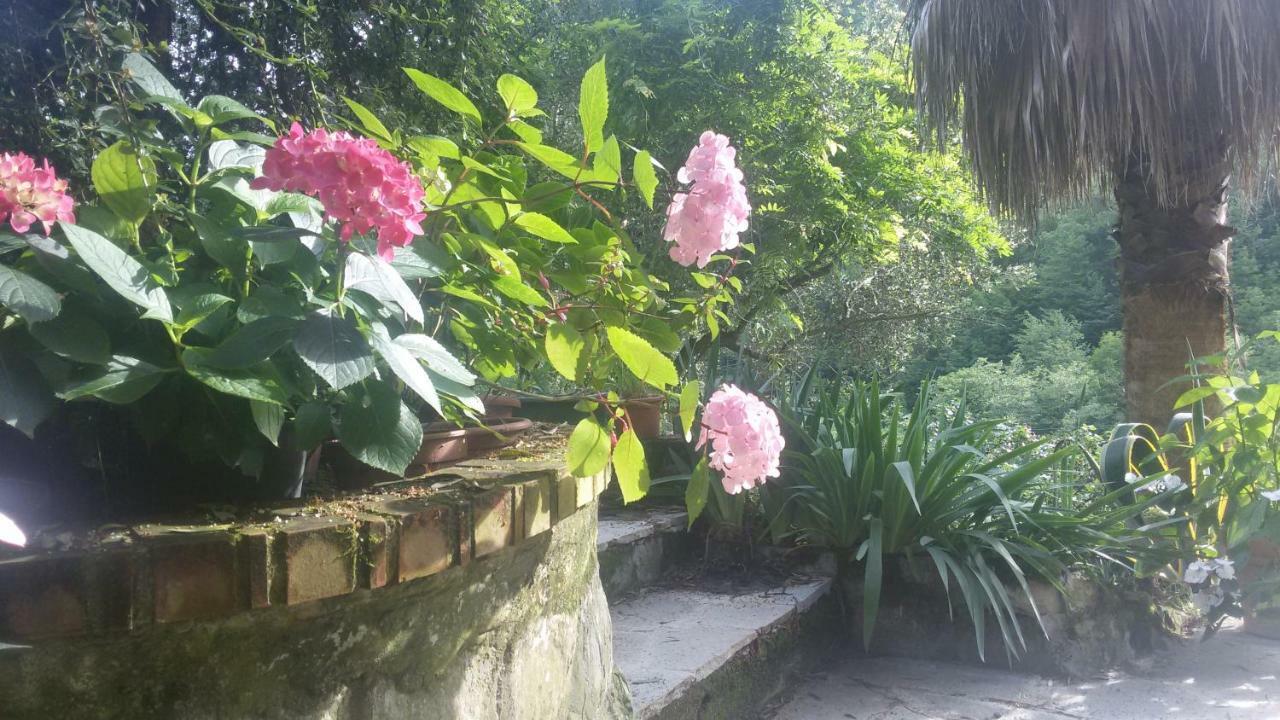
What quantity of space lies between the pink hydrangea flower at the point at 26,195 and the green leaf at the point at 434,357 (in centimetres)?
36

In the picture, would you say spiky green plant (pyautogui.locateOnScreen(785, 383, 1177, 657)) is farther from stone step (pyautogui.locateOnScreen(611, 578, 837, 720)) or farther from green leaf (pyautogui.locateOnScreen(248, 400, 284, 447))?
green leaf (pyautogui.locateOnScreen(248, 400, 284, 447))

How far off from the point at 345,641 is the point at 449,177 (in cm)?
68

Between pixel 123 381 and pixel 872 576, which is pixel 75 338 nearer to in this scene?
pixel 123 381

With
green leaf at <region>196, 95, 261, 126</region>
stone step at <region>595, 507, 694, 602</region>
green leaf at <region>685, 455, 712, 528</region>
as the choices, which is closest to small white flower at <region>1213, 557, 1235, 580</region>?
stone step at <region>595, 507, 694, 602</region>

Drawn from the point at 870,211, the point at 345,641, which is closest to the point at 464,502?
the point at 345,641

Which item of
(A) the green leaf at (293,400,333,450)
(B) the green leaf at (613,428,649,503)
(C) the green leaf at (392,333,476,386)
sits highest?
(C) the green leaf at (392,333,476,386)

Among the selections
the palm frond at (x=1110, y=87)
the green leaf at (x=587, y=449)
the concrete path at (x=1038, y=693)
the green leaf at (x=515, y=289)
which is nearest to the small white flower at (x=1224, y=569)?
the concrete path at (x=1038, y=693)

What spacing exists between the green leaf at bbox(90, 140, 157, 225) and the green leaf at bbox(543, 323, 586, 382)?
0.50m

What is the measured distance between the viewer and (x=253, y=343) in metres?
0.85

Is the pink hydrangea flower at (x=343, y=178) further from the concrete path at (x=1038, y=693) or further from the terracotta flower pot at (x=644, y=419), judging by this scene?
the terracotta flower pot at (x=644, y=419)

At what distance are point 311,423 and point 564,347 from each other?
369 mm

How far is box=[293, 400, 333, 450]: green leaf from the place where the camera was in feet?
3.01

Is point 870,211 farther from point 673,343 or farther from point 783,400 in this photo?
point 673,343

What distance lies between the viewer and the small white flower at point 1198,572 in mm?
2822
